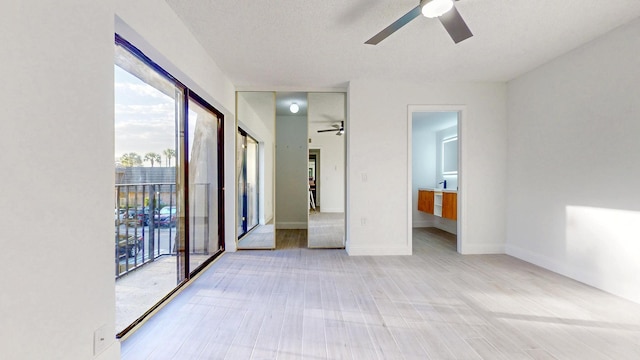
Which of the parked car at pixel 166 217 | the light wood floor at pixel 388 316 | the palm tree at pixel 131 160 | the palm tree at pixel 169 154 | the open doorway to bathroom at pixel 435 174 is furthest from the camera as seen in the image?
the open doorway to bathroom at pixel 435 174

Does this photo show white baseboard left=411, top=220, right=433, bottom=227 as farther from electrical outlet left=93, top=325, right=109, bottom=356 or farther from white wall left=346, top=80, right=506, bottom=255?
electrical outlet left=93, top=325, right=109, bottom=356

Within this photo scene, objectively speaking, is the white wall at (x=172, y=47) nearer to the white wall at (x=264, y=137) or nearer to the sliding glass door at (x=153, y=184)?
the sliding glass door at (x=153, y=184)

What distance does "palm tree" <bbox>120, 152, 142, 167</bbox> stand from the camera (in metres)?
2.04

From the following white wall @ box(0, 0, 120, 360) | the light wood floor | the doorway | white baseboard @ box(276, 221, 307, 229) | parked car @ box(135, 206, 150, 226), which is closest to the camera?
white wall @ box(0, 0, 120, 360)

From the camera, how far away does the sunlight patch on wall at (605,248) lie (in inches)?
96.6

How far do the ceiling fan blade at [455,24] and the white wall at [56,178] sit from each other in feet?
6.90

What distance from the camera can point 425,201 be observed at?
5.85m

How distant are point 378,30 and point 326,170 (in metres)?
2.54

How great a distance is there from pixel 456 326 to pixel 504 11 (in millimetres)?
2486

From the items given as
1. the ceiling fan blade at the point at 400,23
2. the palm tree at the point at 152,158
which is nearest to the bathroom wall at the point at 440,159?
the ceiling fan blade at the point at 400,23

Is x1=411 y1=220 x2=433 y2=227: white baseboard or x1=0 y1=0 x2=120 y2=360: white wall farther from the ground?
x1=0 y1=0 x2=120 y2=360: white wall

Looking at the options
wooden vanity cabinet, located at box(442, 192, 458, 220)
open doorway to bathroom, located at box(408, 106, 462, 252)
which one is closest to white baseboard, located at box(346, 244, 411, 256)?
open doorway to bathroom, located at box(408, 106, 462, 252)

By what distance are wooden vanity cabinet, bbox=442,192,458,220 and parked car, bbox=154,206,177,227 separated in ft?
13.5

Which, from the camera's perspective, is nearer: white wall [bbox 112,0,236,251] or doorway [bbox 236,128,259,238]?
white wall [bbox 112,0,236,251]
